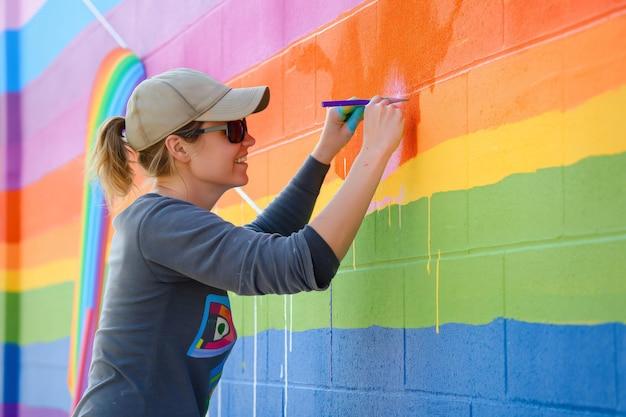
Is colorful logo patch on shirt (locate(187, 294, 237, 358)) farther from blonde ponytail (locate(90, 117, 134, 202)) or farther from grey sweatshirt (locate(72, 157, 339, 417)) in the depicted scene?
blonde ponytail (locate(90, 117, 134, 202))

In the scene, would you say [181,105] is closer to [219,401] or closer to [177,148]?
[177,148]

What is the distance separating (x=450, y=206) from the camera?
8.73 ft

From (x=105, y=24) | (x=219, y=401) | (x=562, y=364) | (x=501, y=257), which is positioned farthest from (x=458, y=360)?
(x=105, y=24)

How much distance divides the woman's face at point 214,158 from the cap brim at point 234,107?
4cm

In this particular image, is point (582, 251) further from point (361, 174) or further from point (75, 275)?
point (75, 275)

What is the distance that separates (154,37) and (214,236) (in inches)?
92.3

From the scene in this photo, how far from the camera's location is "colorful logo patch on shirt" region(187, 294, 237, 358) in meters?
2.80

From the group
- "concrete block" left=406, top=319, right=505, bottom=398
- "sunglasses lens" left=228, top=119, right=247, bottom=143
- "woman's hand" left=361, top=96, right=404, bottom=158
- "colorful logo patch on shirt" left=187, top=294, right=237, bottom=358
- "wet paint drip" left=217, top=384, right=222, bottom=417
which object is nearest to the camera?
"concrete block" left=406, top=319, right=505, bottom=398

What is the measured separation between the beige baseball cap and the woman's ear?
0.8 inches

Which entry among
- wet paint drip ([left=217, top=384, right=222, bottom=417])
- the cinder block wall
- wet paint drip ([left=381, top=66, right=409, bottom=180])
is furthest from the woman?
wet paint drip ([left=217, top=384, right=222, bottom=417])

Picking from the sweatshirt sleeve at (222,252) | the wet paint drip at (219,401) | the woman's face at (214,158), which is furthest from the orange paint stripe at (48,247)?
the sweatshirt sleeve at (222,252)

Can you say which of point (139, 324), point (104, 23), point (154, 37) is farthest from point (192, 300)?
point (104, 23)

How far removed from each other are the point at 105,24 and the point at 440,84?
301 cm

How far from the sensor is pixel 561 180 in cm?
226
